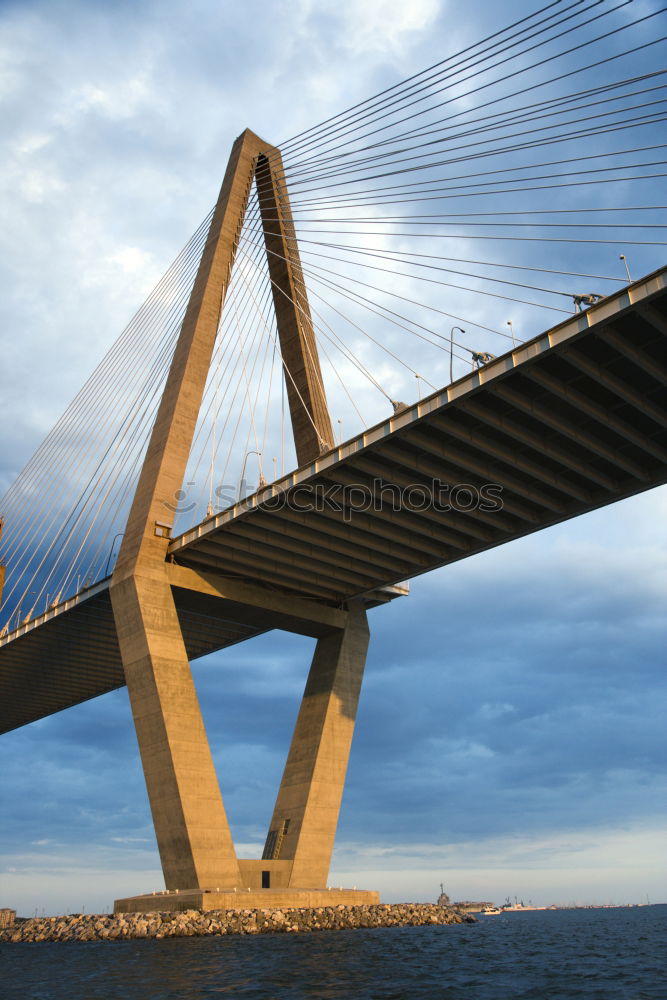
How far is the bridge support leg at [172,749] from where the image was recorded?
30.0 m

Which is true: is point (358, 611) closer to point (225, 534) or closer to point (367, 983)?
point (225, 534)

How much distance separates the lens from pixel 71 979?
17750mm

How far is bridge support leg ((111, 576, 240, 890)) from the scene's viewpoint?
29953 millimetres

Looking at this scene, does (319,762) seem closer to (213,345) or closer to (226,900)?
(226,900)

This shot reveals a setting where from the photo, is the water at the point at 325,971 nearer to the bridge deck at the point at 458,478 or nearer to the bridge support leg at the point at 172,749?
the bridge support leg at the point at 172,749

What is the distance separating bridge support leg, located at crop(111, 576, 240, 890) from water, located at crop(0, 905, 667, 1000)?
4.05m

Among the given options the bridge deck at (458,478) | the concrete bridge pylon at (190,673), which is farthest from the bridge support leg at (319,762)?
the bridge deck at (458,478)

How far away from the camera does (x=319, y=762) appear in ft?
118

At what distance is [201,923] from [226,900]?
185 centimetres

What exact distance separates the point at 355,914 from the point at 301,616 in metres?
12.1

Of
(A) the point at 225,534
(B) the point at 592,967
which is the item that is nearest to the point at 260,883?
(A) the point at 225,534

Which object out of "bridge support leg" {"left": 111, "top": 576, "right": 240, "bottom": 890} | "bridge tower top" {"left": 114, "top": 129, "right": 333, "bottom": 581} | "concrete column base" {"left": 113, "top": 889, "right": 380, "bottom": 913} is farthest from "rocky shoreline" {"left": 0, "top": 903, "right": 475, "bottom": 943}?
"bridge tower top" {"left": 114, "top": 129, "right": 333, "bottom": 581}

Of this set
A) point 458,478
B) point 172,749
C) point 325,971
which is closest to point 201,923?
point 172,749

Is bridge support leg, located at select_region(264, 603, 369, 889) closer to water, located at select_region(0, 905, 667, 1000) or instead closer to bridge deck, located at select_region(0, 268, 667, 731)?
bridge deck, located at select_region(0, 268, 667, 731)
